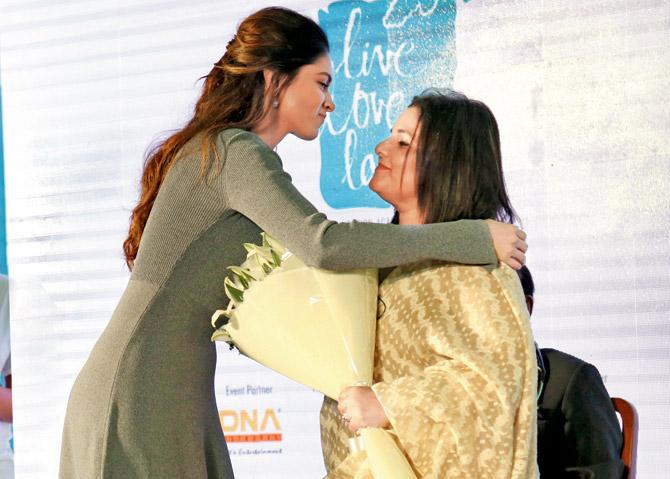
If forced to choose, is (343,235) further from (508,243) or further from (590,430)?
(590,430)

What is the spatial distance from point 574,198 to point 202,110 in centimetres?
147

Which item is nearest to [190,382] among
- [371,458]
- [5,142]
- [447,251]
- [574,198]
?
[371,458]

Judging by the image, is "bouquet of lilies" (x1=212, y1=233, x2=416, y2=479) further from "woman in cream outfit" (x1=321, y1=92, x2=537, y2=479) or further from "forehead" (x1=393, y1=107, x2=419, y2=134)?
"forehead" (x1=393, y1=107, x2=419, y2=134)

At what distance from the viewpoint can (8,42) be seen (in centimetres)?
418

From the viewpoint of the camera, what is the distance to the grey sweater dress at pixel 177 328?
6.26 ft

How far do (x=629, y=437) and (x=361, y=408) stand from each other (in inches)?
32.7

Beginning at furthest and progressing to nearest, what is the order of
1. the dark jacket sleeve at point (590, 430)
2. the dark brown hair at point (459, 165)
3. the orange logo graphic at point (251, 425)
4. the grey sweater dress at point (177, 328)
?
the orange logo graphic at point (251, 425) → the dark jacket sleeve at point (590, 430) → the dark brown hair at point (459, 165) → the grey sweater dress at point (177, 328)

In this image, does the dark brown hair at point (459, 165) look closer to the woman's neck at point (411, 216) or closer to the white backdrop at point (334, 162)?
the woman's neck at point (411, 216)

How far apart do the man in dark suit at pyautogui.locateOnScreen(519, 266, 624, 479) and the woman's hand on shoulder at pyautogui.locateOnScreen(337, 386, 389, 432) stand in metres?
0.53

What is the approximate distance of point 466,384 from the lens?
175 cm

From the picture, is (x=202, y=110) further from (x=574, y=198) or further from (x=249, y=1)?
(x=249, y=1)

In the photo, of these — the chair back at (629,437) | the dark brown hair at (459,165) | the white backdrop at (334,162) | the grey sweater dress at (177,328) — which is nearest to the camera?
the grey sweater dress at (177,328)

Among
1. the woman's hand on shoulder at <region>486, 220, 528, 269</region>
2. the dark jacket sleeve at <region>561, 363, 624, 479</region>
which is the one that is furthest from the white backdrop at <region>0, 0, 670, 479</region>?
the woman's hand on shoulder at <region>486, 220, 528, 269</region>

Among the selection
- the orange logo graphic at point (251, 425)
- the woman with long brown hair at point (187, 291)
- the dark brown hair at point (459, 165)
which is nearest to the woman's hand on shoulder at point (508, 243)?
the woman with long brown hair at point (187, 291)
